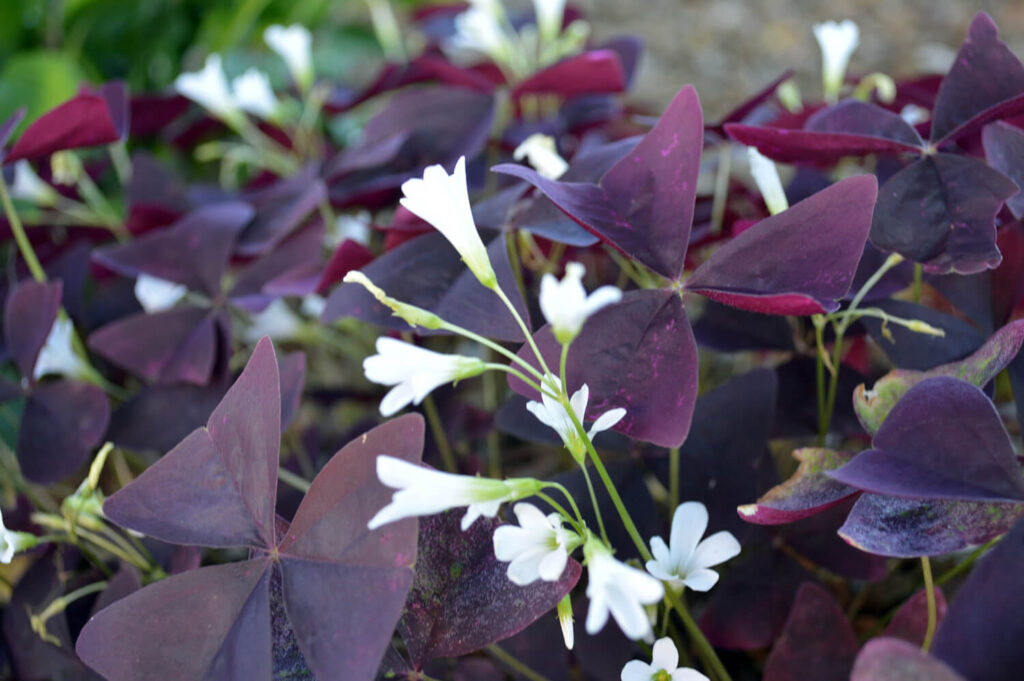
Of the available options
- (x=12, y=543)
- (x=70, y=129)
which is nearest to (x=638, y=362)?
(x=12, y=543)

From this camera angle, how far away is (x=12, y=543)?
495 mm

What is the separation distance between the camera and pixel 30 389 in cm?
65

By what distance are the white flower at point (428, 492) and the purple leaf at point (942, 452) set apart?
Answer: 152 mm

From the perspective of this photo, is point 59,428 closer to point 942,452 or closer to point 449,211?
point 449,211

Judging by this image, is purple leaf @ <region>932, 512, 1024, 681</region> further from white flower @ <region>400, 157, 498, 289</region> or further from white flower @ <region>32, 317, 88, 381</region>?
white flower @ <region>32, 317, 88, 381</region>

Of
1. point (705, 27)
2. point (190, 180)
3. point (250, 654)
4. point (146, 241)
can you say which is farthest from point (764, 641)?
point (705, 27)

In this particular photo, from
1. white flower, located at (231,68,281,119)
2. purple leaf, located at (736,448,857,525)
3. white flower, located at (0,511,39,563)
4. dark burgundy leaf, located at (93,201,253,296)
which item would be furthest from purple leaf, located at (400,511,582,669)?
white flower, located at (231,68,281,119)

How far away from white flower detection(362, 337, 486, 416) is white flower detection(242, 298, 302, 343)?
50cm

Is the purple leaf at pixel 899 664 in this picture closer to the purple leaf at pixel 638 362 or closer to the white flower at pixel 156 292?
the purple leaf at pixel 638 362

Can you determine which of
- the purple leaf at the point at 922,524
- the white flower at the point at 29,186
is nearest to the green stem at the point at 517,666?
the purple leaf at the point at 922,524

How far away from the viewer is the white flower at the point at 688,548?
424 mm

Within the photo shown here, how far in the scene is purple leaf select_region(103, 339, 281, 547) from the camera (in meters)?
0.43

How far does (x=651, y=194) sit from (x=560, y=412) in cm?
15

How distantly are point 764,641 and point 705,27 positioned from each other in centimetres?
152
